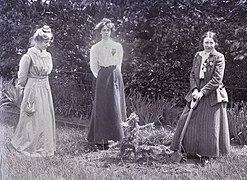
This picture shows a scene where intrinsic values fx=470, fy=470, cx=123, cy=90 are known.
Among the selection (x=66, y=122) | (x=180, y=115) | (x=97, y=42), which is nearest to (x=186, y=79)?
(x=180, y=115)

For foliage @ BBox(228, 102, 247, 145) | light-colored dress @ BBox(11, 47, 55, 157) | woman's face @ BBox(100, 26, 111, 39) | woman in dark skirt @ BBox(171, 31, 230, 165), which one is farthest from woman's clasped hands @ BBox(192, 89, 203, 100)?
light-colored dress @ BBox(11, 47, 55, 157)

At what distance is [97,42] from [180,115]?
17.2 inches

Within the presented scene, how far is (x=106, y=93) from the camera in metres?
2.04

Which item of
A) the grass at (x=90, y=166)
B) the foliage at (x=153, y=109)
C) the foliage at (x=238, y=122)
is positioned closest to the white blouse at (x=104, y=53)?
the foliage at (x=153, y=109)

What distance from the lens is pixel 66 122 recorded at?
5.99 ft

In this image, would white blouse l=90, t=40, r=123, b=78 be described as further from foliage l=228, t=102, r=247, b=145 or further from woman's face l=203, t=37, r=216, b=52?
foliage l=228, t=102, r=247, b=145

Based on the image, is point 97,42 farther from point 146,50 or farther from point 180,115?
point 180,115

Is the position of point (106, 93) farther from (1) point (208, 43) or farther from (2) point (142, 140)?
(1) point (208, 43)

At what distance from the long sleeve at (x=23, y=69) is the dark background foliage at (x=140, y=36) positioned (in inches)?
0.8

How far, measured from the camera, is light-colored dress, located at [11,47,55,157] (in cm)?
177

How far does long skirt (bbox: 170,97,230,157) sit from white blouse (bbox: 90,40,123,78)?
355mm

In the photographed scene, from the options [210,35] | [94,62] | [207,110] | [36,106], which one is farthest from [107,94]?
[210,35]

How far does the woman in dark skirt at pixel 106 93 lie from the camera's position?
1.86 metres

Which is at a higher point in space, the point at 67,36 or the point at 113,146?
the point at 67,36
